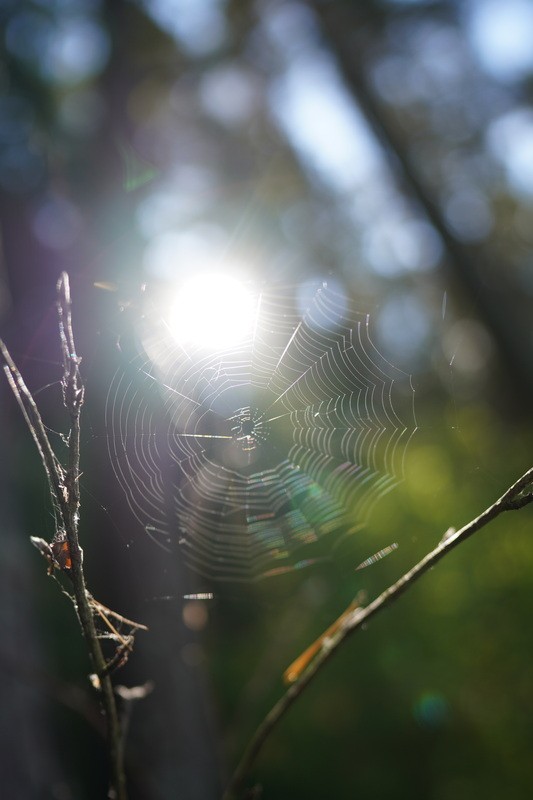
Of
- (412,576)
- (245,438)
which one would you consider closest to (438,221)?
(245,438)

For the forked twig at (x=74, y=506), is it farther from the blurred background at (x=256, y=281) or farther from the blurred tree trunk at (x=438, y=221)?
the blurred tree trunk at (x=438, y=221)

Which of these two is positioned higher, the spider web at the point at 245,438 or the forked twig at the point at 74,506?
the forked twig at the point at 74,506

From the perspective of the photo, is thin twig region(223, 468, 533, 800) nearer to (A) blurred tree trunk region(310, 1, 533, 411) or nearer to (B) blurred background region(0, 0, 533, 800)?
(B) blurred background region(0, 0, 533, 800)

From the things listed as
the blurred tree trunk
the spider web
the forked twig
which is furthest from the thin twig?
the blurred tree trunk

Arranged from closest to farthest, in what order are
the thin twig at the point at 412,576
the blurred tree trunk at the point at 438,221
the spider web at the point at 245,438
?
the thin twig at the point at 412,576, the spider web at the point at 245,438, the blurred tree trunk at the point at 438,221

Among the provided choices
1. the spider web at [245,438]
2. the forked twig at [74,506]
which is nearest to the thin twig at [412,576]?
the forked twig at [74,506]

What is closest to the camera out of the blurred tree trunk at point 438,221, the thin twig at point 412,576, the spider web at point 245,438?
the thin twig at point 412,576

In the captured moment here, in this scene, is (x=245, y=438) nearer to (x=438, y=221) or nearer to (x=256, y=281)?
(x=256, y=281)

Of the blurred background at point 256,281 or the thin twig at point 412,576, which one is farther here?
the blurred background at point 256,281
